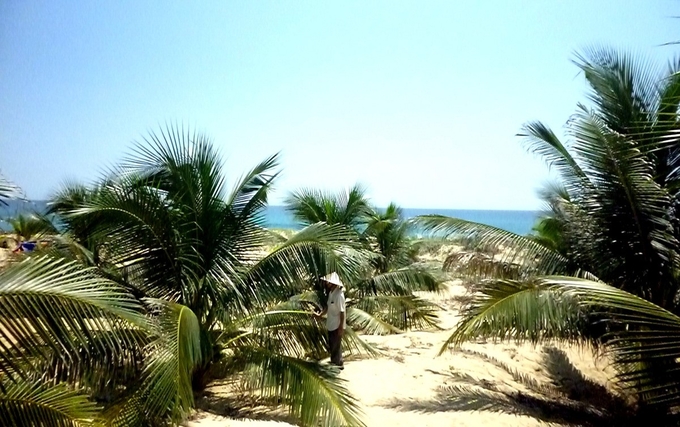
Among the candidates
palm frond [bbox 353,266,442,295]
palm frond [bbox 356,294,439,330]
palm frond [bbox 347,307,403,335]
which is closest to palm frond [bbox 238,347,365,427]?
palm frond [bbox 347,307,403,335]

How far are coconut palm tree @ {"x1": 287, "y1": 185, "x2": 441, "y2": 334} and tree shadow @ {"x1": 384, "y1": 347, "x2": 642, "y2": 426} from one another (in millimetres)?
1972

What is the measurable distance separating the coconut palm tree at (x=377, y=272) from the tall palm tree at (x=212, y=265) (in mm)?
2363

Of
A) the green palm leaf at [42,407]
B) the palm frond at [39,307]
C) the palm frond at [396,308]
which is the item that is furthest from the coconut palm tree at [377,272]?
the palm frond at [39,307]

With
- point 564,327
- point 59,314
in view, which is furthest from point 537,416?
point 59,314

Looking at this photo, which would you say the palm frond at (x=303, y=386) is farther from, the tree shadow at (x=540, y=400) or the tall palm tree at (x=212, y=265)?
the tree shadow at (x=540, y=400)

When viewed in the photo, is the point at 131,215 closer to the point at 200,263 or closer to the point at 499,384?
the point at 200,263

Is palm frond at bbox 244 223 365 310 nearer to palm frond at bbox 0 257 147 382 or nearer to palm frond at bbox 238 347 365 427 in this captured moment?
palm frond at bbox 238 347 365 427

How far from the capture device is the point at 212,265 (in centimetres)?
597

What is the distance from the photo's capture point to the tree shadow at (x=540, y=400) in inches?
255

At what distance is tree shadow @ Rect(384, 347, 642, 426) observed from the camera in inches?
255

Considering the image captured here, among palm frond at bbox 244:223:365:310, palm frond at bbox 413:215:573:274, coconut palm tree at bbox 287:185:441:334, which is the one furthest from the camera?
coconut palm tree at bbox 287:185:441:334

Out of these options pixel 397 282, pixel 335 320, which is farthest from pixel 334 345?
pixel 397 282

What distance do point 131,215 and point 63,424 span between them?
7.64ft

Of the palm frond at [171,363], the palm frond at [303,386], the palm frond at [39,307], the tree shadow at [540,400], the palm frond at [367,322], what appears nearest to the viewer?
the palm frond at [39,307]
